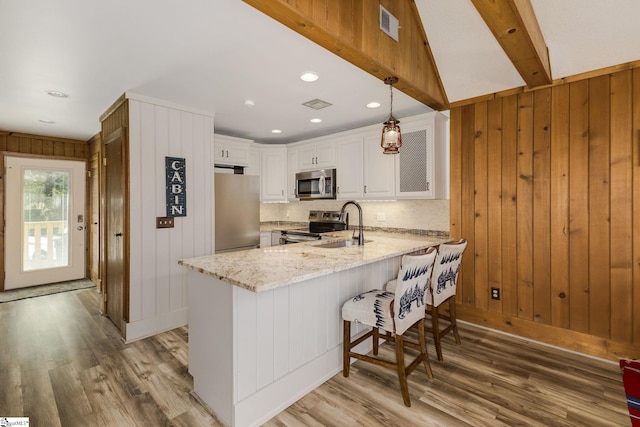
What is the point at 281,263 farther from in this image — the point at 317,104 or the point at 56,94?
the point at 56,94

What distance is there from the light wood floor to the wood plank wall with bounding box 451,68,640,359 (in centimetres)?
34

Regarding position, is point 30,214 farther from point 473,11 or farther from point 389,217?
point 473,11

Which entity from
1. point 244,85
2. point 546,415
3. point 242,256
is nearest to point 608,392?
point 546,415

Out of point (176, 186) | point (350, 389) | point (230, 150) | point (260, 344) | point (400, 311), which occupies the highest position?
point (230, 150)

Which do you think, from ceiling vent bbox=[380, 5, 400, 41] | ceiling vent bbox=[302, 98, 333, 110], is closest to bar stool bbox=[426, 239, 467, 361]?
ceiling vent bbox=[380, 5, 400, 41]

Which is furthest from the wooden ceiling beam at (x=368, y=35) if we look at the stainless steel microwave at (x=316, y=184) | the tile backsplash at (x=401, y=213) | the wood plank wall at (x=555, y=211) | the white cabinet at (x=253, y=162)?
the white cabinet at (x=253, y=162)

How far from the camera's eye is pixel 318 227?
4.89 meters

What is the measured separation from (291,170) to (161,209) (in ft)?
7.42

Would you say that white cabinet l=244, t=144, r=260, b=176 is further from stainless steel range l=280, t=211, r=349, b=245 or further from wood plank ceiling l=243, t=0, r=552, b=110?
wood plank ceiling l=243, t=0, r=552, b=110

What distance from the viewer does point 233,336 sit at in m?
1.77

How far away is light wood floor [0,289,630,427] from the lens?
1905 mm

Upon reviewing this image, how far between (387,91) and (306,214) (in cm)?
284

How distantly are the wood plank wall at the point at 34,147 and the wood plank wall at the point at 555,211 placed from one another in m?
5.88

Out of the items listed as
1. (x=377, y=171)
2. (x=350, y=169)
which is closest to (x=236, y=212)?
(x=350, y=169)
